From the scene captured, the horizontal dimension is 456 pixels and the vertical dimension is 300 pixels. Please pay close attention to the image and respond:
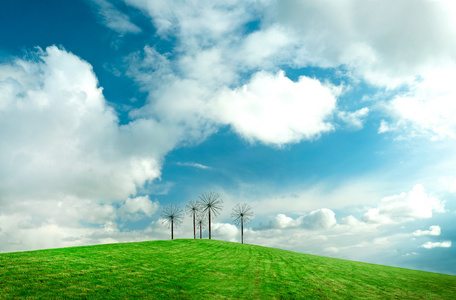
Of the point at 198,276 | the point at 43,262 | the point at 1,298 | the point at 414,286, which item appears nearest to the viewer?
the point at 1,298

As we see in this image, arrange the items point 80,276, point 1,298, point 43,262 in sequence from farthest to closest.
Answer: point 43,262 < point 80,276 < point 1,298

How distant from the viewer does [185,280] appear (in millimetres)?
27000

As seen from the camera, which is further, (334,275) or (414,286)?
(334,275)

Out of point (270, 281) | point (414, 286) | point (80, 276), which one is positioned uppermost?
point (80, 276)

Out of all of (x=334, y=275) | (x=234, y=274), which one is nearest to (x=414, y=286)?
(x=334, y=275)

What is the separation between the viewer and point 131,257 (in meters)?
35.7

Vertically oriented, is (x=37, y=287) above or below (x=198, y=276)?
above

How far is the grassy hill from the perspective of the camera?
21156 mm

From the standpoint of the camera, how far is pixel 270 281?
29469 millimetres

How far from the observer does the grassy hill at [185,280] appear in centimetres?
2116

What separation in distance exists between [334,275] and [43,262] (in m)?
33.7

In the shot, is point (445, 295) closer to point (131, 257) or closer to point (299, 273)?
point (299, 273)

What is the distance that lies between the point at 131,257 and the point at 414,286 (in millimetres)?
35534

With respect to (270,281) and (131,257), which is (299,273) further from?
(131,257)
